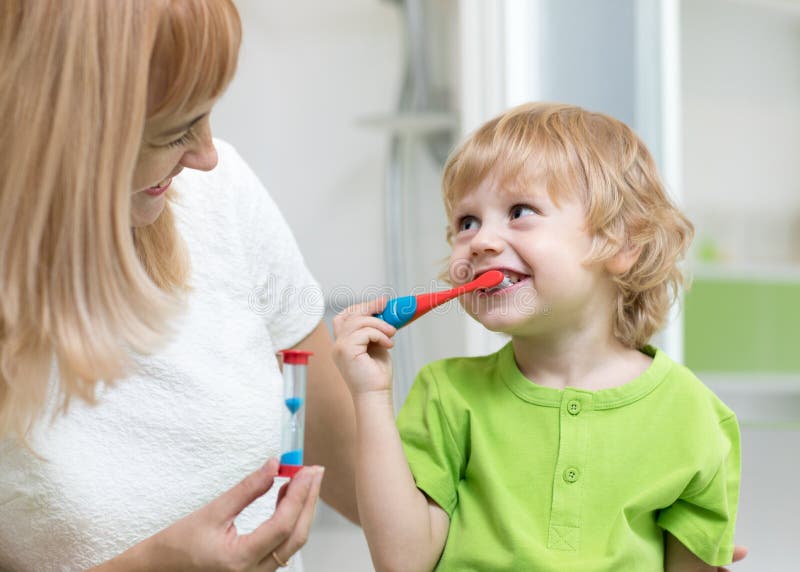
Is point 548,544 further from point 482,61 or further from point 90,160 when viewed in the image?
point 482,61

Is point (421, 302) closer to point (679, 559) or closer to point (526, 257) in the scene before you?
point (526, 257)

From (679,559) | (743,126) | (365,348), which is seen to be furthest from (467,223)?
(743,126)

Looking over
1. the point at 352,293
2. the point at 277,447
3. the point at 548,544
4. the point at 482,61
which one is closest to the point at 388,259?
the point at 352,293

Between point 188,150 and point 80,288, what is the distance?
0.48 ft

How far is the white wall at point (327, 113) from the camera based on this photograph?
239cm

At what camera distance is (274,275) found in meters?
1.03

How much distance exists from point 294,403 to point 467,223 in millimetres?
269

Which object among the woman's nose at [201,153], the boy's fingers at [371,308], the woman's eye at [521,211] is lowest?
the boy's fingers at [371,308]

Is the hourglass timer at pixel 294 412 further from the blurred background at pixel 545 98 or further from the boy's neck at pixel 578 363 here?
the blurred background at pixel 545 98

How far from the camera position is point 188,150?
74 centimetres

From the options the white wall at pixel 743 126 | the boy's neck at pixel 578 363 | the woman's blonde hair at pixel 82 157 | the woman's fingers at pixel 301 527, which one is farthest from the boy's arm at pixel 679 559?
the white wall at pixel 743 126

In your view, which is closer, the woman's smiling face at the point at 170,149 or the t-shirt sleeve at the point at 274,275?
the woman's smiling face at the point at 170,149

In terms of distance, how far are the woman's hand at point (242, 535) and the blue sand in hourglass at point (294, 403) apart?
0.07m

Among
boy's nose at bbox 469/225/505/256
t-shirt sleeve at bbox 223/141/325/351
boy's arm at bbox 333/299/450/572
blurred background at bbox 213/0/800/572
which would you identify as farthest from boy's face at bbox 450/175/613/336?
blurred background at bbox 213/0/800/572
